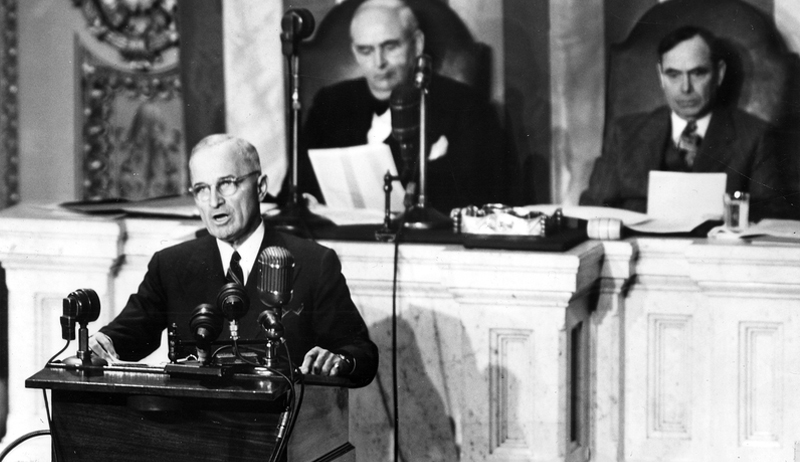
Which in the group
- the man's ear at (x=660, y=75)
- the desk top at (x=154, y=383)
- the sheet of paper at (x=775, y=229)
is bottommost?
the desk top at (x=154, y=383)

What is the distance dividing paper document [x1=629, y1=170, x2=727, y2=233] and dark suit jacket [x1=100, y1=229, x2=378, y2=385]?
1290mm

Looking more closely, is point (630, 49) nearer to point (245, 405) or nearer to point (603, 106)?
point (603, 106)

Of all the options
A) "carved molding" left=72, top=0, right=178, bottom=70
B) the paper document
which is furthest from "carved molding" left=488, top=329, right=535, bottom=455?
"carved molding" left=72, top=0, right=178, bottom=70

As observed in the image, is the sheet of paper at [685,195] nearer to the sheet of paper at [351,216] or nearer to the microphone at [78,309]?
the sheet of paper at [351,216]

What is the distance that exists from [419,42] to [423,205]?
2.28 feet

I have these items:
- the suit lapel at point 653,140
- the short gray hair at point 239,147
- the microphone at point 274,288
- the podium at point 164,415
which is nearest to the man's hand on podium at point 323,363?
the podium at point 164,415

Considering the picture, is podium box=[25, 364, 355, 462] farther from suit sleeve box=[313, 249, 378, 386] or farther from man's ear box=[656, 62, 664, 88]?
man's ear box=[656, 62, 664, 88]

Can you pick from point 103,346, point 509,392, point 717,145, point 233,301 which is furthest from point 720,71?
point 103,346

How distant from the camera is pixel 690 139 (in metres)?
5.16

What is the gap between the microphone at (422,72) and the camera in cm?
509

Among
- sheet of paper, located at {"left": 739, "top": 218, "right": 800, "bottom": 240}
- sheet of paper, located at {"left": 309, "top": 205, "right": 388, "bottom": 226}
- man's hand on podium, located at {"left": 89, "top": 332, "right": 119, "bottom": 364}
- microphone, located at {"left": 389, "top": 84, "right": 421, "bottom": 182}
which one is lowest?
man's hand on podium, located at {"left": 89, "top": 332, "right": 119, "bottom": 364}

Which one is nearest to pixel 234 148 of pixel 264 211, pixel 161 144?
pixel 264 211

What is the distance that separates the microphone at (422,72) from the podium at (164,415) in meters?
1.58

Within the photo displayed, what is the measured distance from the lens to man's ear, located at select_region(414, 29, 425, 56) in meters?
5.41
